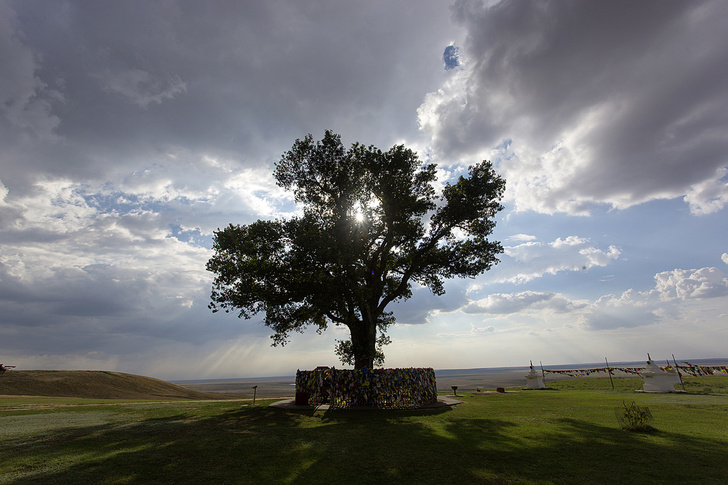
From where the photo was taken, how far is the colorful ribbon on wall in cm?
2009

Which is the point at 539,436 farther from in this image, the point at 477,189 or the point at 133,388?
the point at 133,388

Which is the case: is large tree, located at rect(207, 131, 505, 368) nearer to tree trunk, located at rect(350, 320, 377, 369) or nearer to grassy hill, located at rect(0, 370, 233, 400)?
tree trunk, located at rect(350, 320, 377, 369)

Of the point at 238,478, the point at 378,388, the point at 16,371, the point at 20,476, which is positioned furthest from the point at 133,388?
the point at 238,478

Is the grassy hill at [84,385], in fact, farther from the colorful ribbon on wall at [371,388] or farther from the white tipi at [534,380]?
the white tipi at [534,380]

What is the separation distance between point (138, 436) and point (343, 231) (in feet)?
49.6

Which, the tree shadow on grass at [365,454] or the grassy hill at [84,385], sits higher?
the grassy hill at [84,385]

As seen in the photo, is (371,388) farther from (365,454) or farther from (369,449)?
(365,454)

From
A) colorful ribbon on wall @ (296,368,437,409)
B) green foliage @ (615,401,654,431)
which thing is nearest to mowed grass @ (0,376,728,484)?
green foliage @ (615,401,654,431)

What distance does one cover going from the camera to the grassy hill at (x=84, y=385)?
3050 cm

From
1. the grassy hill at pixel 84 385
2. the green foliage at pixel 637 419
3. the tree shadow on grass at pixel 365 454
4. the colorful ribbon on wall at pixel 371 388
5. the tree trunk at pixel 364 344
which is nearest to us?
the tree shadow on grass at pixel 365 454

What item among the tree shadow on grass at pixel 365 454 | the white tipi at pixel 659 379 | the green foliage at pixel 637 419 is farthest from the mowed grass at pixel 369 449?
the white tipi at pixel 659 379

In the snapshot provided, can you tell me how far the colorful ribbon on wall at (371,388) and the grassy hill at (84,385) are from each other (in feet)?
59.8

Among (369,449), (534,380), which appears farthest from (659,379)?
(369,449)

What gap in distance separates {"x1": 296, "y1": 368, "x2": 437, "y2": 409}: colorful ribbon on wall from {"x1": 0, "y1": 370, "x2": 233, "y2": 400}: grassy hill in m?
18.2
